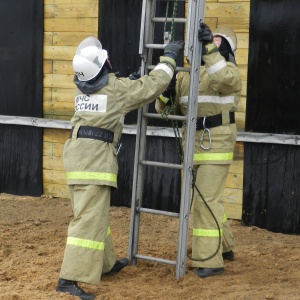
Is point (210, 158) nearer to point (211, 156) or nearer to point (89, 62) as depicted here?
point (211, 156)

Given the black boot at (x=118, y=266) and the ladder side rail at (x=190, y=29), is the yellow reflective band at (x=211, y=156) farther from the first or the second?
the black boot at (x=118, y=266)

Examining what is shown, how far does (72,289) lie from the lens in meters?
6.67

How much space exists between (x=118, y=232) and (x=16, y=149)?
2.34 meters

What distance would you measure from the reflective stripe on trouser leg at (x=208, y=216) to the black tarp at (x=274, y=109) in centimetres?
Result: 184

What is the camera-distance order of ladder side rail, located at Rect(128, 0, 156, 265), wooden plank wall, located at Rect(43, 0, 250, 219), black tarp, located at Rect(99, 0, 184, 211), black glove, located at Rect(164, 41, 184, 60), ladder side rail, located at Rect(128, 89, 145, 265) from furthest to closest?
1. wooden plank wall, located at Rect(43, 0, 250, 219)
2. black tarp, located at Rect(99, 0, 184, 211)
3. ladder side rail, located at Rect(128, 89, 145, 265)
4. ladder side rail, located at Rect(128, 0, 156, 265)
5. black glove, located at Rect(164, 41, 184, 60)

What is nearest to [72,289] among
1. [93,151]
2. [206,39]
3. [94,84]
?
[93,151]

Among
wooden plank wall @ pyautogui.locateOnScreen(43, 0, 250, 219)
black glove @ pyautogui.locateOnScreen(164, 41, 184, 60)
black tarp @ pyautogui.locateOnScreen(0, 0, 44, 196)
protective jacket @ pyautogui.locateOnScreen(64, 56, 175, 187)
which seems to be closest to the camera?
protective jacket @ pyautogui.locateOnScreen(64, 56, 175, 187)

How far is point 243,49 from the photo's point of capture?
9.07m

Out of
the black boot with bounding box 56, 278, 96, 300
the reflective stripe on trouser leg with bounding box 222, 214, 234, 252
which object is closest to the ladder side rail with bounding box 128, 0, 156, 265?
the reflective stripe on trouser leg with bounding box 222, 214, 234, 252

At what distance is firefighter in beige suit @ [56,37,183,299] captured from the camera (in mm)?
6684

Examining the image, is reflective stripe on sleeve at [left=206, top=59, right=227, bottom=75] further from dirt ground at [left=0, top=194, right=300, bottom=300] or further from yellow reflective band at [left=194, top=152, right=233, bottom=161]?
dirt ground at [left=0, top=194, right=300, bottom=300]

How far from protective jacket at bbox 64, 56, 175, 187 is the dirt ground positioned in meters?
0.95

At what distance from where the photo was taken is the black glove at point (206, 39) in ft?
22.7

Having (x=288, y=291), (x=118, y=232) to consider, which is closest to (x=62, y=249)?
(x=118, y=232)
